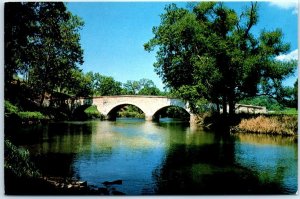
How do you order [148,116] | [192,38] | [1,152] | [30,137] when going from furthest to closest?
1. [148,116]
2. [192,38]
3. [30,137]
4. [1,152]

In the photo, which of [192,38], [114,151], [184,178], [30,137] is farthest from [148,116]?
[184,178]

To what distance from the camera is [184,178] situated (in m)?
5.38

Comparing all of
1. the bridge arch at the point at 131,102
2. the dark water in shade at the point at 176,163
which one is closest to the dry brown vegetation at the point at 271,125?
the dark water in shade at the point at 176,163

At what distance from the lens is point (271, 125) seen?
10.2 meters

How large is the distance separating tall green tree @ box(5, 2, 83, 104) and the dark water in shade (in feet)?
5.39

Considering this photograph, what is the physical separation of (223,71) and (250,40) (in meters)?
1.08

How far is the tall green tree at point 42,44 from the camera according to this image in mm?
5786

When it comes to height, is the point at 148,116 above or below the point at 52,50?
below

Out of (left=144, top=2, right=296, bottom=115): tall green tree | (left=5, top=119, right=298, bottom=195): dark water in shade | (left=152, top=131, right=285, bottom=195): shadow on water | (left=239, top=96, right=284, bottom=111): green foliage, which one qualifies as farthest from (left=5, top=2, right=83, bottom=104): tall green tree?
(left=239, top=96, right=284, bottom=111): green foliage

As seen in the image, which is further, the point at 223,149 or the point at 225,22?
the point at 225,22

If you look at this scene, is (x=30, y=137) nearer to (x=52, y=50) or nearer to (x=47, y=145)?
(x=47, y=145)

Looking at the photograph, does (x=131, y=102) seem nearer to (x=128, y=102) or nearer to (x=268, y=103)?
(x=128, y=102)

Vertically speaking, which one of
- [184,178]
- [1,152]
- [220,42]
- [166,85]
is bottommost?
[184,178]

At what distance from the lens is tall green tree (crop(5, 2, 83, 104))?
19.0 feet
